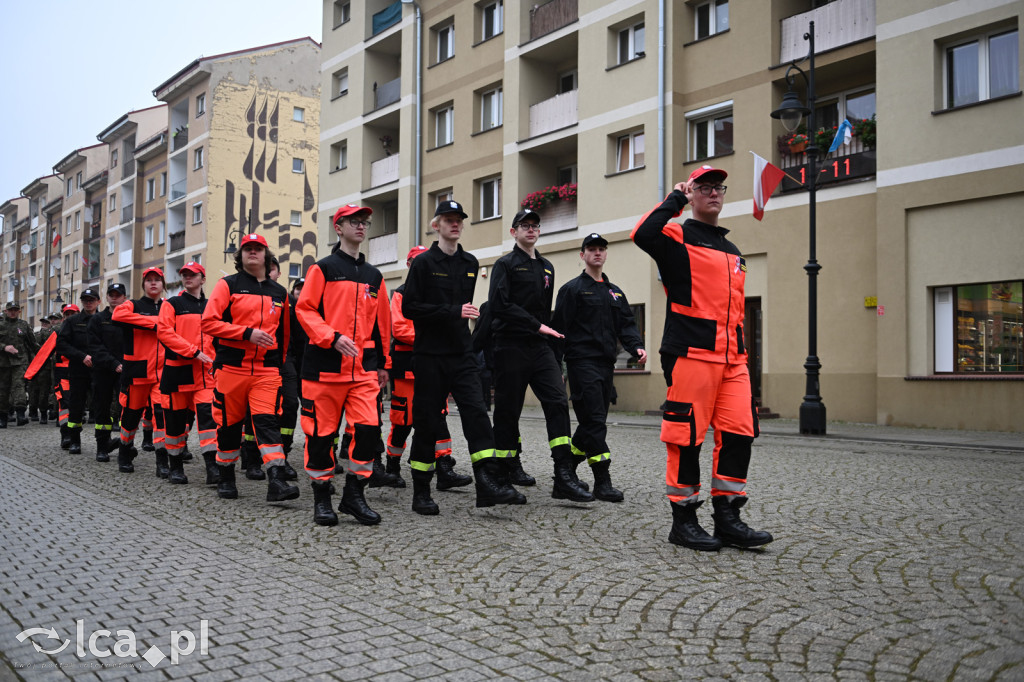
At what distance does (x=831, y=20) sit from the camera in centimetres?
1884

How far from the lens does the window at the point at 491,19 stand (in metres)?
28.0

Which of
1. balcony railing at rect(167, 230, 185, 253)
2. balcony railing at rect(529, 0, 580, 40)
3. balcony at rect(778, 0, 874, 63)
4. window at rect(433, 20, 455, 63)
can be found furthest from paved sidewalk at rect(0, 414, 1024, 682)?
balcony railing at rect(167, 230, 185, 253)

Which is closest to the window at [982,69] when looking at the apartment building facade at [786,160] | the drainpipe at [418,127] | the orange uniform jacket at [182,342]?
the apartment building facade at [786,160]

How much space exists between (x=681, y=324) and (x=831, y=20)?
52.6 ft

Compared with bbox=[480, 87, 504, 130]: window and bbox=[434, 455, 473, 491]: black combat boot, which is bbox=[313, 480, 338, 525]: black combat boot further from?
bbox=[480, 87, 504, 130]: window

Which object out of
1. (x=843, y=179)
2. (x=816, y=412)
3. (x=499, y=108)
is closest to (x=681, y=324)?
(x=816, y=412)

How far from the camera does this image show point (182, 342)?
8.49 metres

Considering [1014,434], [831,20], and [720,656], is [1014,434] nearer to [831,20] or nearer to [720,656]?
[831,20]

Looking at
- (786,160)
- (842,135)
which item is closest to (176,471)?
(842,135)

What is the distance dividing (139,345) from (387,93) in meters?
24.6

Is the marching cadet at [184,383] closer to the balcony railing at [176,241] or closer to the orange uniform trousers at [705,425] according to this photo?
the orange uniform trousers at [705,425]

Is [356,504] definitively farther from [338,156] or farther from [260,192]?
[260,192]

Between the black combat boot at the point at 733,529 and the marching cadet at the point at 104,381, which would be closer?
the black combat boot at the point at 733,529

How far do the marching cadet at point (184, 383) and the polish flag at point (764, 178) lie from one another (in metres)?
11.8
